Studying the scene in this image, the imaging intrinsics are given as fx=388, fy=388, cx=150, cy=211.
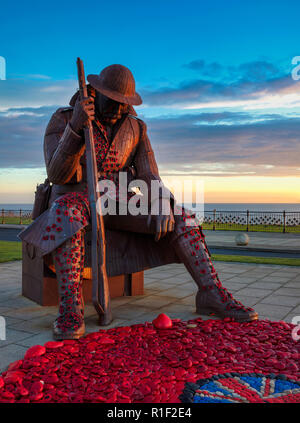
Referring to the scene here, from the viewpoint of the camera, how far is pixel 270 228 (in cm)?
2130

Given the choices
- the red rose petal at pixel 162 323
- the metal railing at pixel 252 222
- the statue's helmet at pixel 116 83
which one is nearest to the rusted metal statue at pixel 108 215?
the statue's helmet at pixel 116 83

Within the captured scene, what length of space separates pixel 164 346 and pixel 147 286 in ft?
8.95

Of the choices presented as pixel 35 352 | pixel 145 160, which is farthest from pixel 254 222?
pixel 35 352

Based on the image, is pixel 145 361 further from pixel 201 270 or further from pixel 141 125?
pixel 141 125

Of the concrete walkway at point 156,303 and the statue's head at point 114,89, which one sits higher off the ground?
the statue's head at point 114,89

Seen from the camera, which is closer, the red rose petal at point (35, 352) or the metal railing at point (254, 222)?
the red rose petal at point (35, 352)

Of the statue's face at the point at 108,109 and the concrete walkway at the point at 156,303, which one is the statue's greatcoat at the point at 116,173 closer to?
the statue's face at the point at 108,109

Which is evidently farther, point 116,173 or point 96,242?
point 116,173

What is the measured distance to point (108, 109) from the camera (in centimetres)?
409

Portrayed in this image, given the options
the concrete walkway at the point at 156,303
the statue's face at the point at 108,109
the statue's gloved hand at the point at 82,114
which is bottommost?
the concrete walkway at the point at 156,303

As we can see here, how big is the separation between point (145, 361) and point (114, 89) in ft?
8.47

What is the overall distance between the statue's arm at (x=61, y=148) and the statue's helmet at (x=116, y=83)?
478 millimetres

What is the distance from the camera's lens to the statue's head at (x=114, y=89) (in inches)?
152
